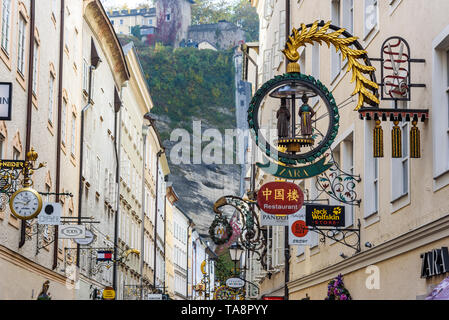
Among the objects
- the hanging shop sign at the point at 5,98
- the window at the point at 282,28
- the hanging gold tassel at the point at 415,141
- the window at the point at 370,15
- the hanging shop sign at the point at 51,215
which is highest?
the window at the point at 282,28

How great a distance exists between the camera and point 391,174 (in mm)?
14109

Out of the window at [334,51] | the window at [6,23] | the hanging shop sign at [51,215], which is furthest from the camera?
the hanging shop sign at [51,215]

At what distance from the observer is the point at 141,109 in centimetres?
6069

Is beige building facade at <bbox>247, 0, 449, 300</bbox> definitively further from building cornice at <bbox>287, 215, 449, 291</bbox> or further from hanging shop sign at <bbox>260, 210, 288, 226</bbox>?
hanging shop sign at <bbox>260, 210, 288, 226</bbox>

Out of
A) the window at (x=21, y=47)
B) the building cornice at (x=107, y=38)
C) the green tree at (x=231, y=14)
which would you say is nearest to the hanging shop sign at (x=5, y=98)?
the window at (x=21, y=47)

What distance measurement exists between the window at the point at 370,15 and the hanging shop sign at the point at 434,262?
17.7ft

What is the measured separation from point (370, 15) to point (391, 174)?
11.7ft

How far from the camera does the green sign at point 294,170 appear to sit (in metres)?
12.6

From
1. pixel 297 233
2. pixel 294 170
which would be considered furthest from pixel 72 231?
pixel 294 170

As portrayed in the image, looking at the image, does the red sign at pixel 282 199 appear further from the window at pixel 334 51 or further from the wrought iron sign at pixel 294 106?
the wrought iron sign at pixel 294 106

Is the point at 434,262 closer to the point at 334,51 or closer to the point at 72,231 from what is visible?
the point at 334,51

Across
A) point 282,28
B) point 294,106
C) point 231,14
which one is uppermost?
point 231,14
